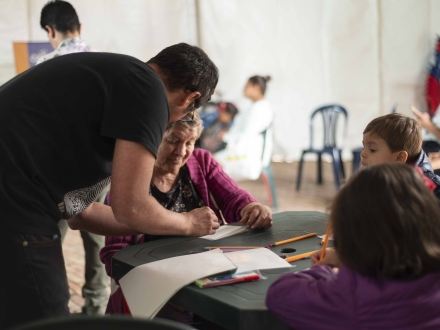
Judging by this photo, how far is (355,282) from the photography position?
1.07m

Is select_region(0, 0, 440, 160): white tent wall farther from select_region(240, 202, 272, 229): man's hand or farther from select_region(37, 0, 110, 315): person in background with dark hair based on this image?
select_region(240, 202, 272, 229): man's hand

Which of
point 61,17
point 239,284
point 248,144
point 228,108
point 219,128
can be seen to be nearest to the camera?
point 239,284

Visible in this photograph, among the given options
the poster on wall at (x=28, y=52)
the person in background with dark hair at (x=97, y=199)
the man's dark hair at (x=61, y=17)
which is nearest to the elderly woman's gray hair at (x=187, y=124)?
the person in background with dark hair at (x=97, y=199)

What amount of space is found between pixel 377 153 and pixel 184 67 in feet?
2.40

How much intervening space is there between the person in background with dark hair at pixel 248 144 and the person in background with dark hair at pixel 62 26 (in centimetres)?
227

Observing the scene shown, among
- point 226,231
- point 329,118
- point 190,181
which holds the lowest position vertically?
point 329,118

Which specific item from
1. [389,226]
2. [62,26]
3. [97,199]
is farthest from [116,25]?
[389,226]

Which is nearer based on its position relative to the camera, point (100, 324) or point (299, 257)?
point (100, 324)

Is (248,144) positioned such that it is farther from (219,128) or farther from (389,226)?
(389,226)

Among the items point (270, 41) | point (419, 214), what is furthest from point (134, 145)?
point (270, 41)

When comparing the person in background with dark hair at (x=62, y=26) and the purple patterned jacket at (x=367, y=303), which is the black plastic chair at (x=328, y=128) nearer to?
the person in background with dark hair at (x=62, y=26)

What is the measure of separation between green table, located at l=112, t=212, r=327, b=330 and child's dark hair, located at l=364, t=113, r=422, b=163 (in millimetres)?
343

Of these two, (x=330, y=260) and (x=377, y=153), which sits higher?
(x=377, y=153)

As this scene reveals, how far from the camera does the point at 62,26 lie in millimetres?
3143
